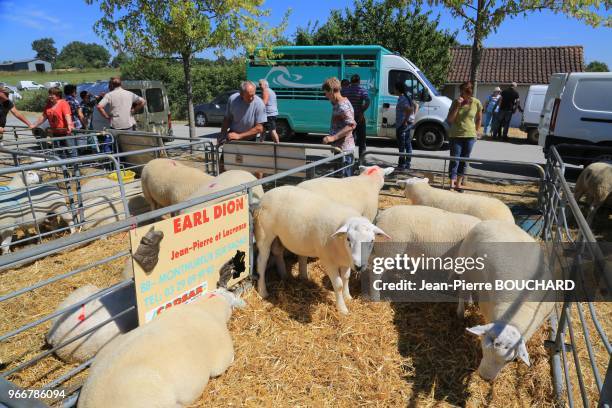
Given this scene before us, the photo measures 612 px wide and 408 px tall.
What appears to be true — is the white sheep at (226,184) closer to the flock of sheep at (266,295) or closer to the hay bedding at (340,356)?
the flock of sheep at (266,295)

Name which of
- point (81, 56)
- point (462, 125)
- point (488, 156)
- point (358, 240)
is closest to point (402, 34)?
point (488, 156)

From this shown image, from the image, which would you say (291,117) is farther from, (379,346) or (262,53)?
(379,346)

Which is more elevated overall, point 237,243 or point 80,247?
point 237,243

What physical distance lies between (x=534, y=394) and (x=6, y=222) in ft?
19.7

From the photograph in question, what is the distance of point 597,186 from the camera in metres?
6.05

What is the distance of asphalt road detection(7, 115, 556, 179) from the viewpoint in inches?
397

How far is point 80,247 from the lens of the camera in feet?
17.6

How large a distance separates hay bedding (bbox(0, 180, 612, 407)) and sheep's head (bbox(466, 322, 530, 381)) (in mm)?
262

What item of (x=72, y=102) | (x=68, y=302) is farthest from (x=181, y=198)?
(x=72, y=102)

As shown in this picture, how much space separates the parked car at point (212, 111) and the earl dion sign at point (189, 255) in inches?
706

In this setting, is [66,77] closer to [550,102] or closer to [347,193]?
[550,102]

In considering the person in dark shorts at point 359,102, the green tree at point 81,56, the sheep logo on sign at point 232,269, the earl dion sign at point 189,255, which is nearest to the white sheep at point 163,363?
the earl dion sign at point 189,255

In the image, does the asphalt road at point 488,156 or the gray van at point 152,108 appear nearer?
the asphalt road at point 488,156

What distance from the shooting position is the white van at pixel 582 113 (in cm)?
851
